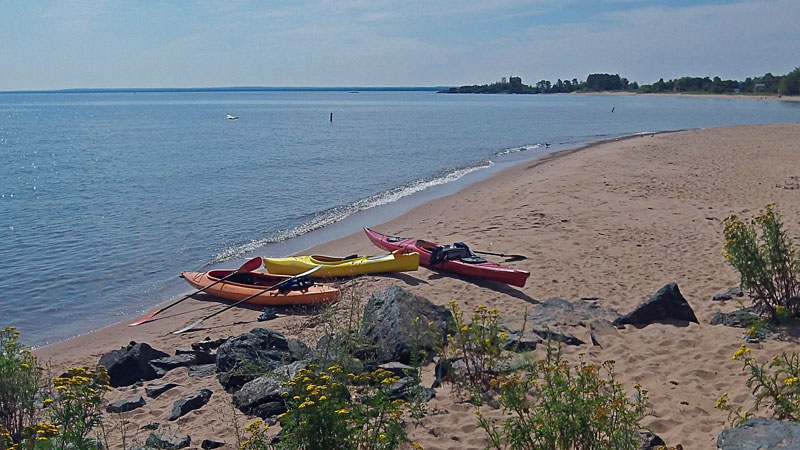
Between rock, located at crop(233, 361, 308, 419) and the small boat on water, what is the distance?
3648 mm

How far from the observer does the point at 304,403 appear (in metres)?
3.17

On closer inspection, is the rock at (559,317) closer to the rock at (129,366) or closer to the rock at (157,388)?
the rock at (157,388)

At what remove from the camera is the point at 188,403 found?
5953 millimetres

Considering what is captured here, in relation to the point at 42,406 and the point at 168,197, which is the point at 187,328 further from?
the point at 168,197

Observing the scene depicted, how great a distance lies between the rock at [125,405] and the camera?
614cm

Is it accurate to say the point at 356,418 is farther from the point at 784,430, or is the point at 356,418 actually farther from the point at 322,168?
the point at 322,168

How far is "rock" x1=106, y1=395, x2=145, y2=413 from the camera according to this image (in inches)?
242

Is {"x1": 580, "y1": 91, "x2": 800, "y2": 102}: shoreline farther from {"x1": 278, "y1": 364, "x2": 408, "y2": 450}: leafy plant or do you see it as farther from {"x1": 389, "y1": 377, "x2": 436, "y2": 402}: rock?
{"x1": 278, "y1": 364, "x2": 408, "y2": 450}: leafy plant

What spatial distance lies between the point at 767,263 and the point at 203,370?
6.06 m

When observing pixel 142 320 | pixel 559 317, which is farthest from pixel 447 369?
pixel 142 320

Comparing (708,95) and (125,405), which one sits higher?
(708,95)

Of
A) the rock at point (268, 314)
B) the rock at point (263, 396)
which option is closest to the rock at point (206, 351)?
the rock at point (268, 314)

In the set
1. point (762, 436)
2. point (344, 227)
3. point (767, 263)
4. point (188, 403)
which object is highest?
point (767, 263)

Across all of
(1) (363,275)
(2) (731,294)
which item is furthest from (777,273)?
(1) (363,275)
